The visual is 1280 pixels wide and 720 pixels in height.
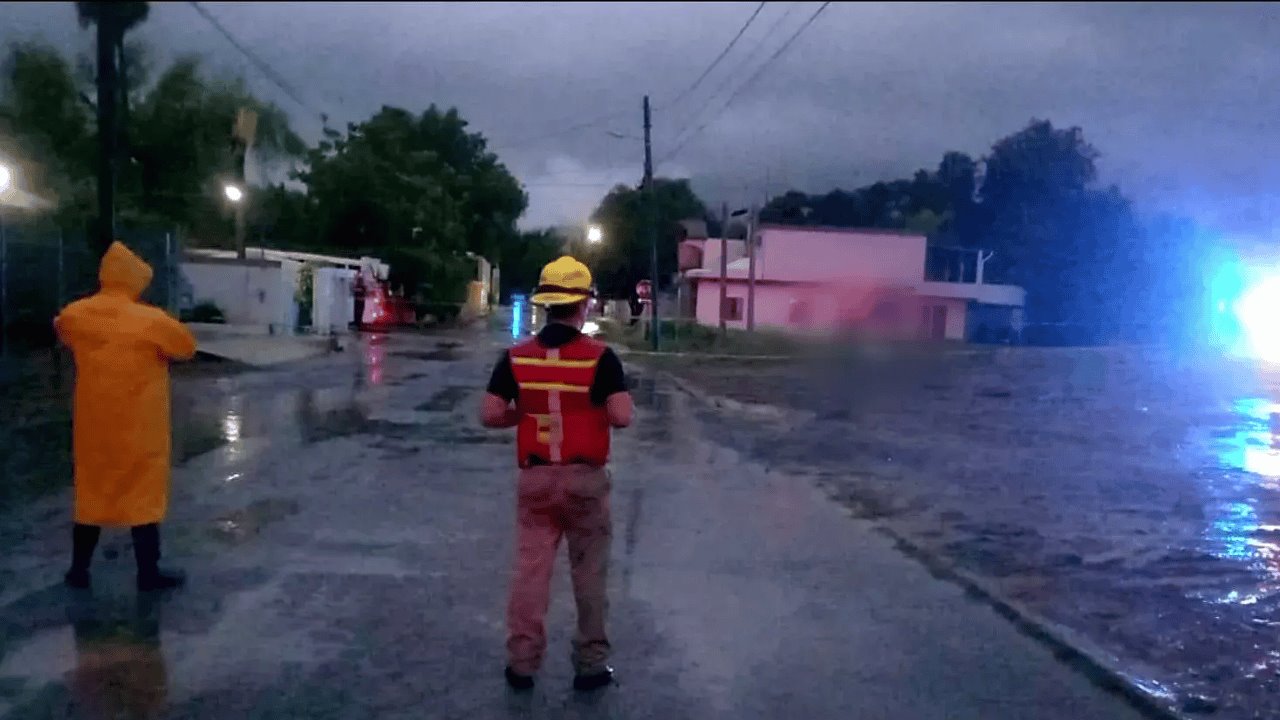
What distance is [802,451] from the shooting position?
584 inches

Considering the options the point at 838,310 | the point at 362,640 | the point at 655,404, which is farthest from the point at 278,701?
the point at 655,404

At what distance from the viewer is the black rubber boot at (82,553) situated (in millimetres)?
6598

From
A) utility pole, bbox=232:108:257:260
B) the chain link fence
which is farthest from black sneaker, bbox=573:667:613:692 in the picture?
utility pole, bbox=232:108:257:260

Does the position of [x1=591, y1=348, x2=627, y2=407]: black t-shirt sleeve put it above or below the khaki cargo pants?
above

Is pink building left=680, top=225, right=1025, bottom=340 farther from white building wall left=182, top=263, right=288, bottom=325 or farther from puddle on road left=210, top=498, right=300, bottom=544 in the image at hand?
white building wall left=182, top=263, right=288, bottom=325

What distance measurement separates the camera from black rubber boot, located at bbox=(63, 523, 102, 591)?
660 centimetres

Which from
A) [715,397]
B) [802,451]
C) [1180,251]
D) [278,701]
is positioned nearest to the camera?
[278,701]

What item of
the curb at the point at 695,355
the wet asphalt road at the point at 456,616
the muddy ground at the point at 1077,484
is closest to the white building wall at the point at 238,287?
the curb at the point at 695,355

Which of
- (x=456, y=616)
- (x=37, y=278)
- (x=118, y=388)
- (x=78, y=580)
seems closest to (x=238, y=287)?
(x=37, y=278)

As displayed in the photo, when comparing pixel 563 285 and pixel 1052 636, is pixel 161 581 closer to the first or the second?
pixel 563 285

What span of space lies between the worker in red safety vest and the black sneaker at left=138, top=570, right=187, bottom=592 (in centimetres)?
245

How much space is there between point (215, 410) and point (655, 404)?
7.47m

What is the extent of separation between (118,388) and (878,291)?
1223cm

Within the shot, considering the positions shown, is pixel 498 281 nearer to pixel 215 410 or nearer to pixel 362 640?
pixel 215 410
